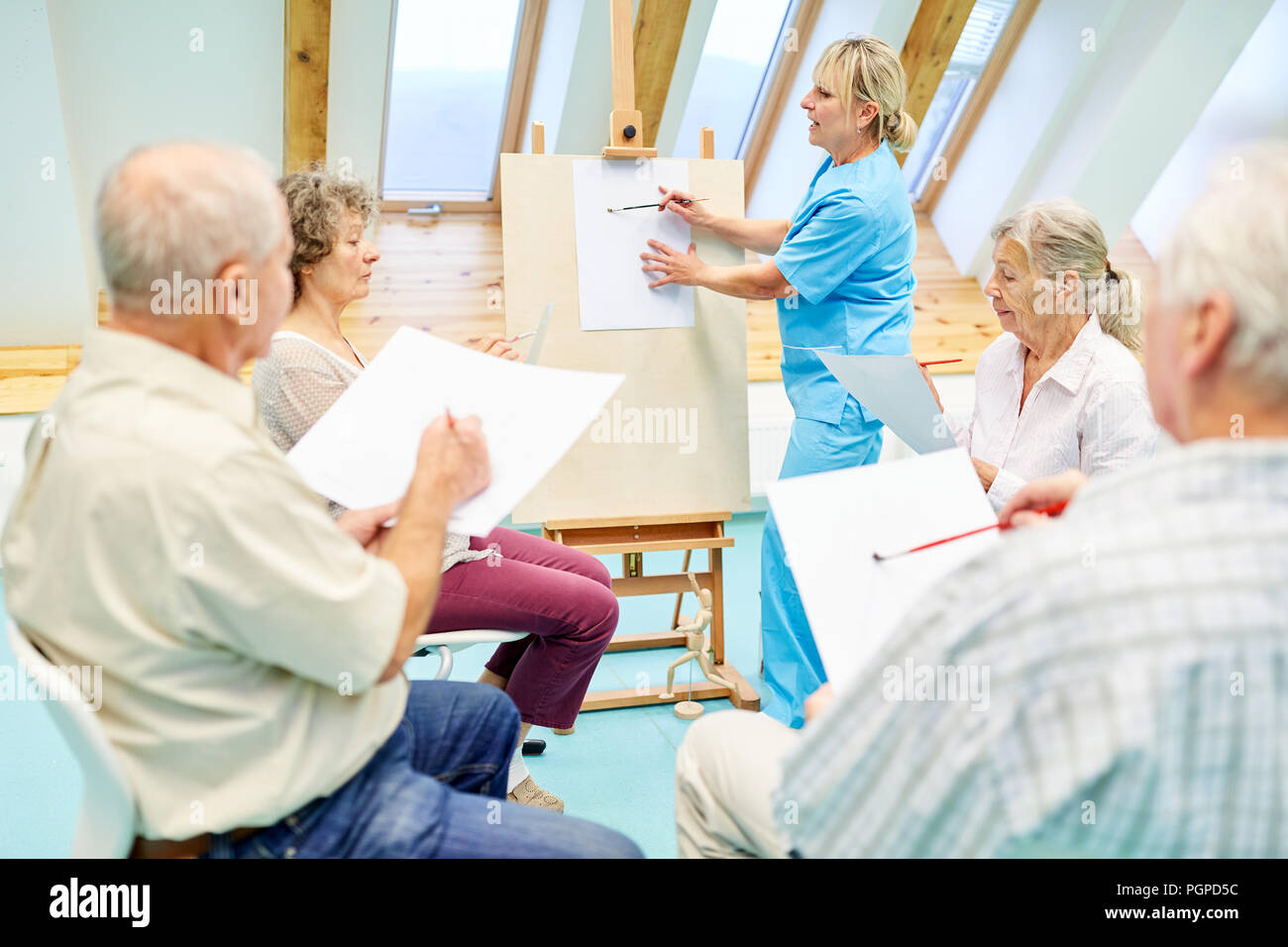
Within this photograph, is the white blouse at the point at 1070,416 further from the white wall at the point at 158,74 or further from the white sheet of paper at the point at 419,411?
the white wall at the point at 158,74

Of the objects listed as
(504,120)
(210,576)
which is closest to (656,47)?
(504,120)

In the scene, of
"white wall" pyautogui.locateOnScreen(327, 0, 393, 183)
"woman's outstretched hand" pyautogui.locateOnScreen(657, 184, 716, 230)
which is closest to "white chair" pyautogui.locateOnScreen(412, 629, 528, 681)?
"woman's outstretched hand" pyautogui.locateOnScreen(657, 184, 716, 230)

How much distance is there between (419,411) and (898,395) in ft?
2.82

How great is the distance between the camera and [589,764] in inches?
89.8

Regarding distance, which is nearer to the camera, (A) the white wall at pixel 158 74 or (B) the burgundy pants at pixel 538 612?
(B) the burgundy pants at pixel 538 612

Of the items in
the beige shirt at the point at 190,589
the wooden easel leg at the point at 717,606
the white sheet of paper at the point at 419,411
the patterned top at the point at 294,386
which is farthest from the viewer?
the wooden easel leg at the point at 717,606

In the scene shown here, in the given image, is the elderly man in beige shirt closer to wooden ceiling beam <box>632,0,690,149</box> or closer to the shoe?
the shoe

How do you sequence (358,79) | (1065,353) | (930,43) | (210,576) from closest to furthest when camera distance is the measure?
(210,576) → (1065,353) → (358,79) → (930,43)

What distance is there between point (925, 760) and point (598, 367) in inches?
68.9

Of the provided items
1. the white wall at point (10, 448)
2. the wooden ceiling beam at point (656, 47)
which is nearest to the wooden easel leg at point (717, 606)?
the wooden ceiling beam at point (656, 47)

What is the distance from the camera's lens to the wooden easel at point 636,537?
2396 millimetres

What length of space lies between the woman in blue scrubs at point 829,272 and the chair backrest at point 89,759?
1650 millimetres

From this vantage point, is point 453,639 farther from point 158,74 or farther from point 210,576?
point 158,74
